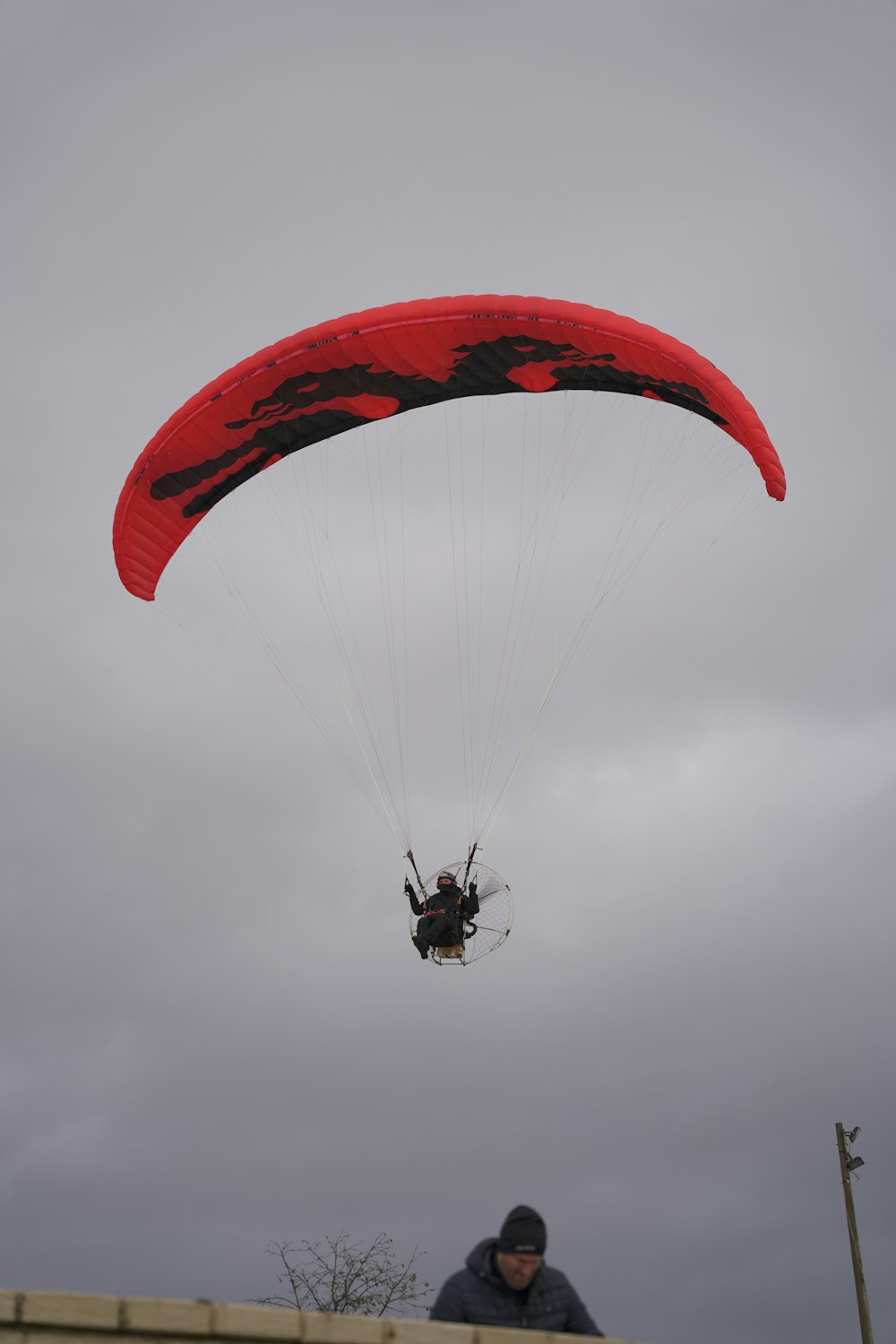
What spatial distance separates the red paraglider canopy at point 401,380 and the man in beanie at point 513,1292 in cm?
1165

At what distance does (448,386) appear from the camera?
58.2ft

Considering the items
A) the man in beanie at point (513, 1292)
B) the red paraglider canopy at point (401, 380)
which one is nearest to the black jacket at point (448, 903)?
the red paraglider canopy at point (401, 380)

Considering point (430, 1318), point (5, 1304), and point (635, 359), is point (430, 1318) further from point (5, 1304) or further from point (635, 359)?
point (635, 359)

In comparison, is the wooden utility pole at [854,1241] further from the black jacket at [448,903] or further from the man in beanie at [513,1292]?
the man in beanie at [513,1292]

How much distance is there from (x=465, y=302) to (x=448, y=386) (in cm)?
135

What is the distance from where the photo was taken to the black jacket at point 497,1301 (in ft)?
18.3

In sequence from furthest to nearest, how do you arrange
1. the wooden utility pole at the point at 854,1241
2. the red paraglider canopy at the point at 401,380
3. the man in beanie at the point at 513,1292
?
the wooden utility pole at the point at 854,1241
the red paraglider canopy at the point at 401,380
the man in beanie at the point at 513,1292

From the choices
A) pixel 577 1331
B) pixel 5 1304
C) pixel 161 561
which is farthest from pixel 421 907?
pixel 5 1304

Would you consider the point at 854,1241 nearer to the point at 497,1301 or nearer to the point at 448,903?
the point at 448,903

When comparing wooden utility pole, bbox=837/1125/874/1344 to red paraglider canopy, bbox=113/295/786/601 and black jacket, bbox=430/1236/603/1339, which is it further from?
black jacket, bbox=430/1236/603/1339

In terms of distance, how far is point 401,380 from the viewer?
1742 centimetres

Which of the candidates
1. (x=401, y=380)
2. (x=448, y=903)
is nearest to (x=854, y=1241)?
(x=448, y=903)

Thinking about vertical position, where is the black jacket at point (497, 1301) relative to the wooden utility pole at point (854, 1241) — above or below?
below

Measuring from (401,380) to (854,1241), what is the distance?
16.9 metres
